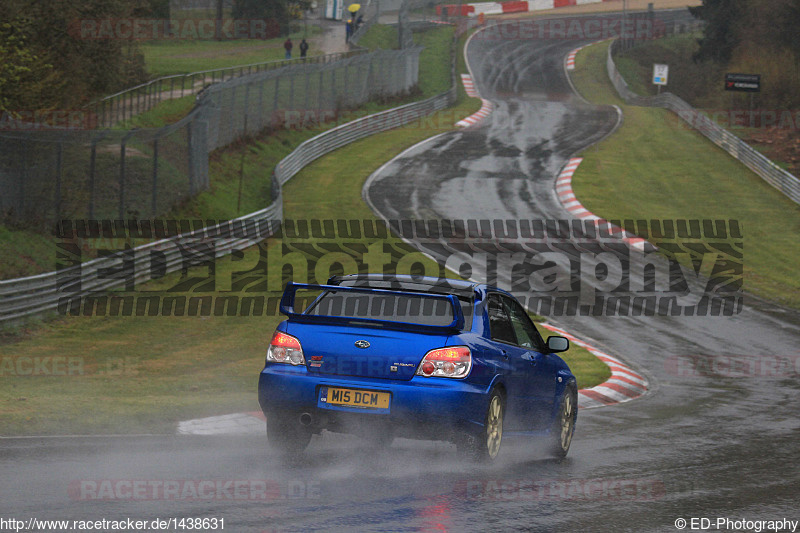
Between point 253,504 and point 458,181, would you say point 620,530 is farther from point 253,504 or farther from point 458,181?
point 458,181

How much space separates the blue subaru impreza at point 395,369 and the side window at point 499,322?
0.08 ft

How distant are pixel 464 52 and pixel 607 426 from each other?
2812 inches

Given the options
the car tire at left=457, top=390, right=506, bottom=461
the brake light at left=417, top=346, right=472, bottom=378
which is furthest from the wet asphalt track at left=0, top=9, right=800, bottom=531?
the brake light at left=417, top=346, right=472, bottom=378

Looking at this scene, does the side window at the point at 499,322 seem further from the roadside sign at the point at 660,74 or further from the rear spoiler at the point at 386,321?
the roadside sign at the point at 660,74

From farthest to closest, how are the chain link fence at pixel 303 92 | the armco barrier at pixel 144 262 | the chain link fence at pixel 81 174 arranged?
1. the chain link fence at pixel 303 92
2. the chain link fence at pixel 81 174
3. the armco barrier at pixel 144 262

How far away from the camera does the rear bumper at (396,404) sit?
7.66 metres

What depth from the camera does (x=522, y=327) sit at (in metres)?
9.37

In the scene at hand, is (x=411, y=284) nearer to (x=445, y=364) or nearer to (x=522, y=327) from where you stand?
(x=445, y=364)

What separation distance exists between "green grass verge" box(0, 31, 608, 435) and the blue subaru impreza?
2.15 metres

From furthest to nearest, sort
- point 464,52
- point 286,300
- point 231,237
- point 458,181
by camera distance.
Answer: point 464,52 < point 458,181 < point 231,237 < point 286,300

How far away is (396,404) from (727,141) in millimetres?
44789

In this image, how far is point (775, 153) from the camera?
47.2 meters

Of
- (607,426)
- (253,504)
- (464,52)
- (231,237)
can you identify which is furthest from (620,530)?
(464,52)

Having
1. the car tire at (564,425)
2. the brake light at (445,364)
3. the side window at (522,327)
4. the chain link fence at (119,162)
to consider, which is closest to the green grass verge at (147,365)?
the chain link fence at (119,162)
